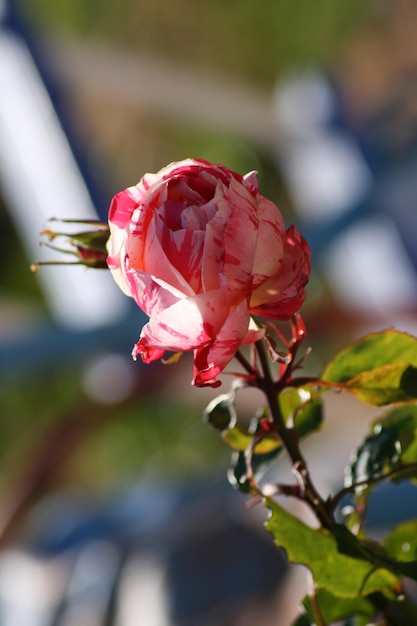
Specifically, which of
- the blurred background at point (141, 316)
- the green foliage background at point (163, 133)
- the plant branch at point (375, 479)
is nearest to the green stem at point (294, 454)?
the plant branch at point (375, 479)

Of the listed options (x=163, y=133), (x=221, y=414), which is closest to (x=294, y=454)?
(x=221, y=414)

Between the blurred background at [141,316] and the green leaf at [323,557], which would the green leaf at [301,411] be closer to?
the green leaf at [323,557]

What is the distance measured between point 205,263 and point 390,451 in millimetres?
137

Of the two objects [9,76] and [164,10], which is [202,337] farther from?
[164,10]

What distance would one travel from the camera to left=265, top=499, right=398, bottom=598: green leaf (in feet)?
1.05

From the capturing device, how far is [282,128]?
2082mm

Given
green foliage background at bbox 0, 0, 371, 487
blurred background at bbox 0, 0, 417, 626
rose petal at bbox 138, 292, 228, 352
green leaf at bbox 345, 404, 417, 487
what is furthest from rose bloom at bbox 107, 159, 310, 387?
green foliage background at bbox 0, 0, 371, 487

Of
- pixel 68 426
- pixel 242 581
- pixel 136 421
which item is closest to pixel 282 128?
pixel 68 426

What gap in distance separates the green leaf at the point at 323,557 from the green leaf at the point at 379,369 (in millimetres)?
56

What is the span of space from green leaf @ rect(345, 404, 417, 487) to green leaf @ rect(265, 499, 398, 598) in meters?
0.03

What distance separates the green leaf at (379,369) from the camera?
33 cm

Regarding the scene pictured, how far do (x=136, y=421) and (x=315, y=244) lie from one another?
2229mm

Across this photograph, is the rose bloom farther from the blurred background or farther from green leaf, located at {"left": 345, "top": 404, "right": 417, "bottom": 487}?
the blurred background

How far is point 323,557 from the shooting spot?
1.08ft
